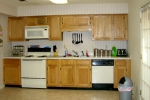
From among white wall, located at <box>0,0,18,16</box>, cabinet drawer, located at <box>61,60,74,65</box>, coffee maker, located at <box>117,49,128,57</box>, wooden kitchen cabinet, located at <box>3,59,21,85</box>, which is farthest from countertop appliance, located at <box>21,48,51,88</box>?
coffee maker, located at <box>117,49,128,57</box>

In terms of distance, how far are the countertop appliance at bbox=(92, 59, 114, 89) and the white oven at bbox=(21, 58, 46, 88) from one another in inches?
59.0

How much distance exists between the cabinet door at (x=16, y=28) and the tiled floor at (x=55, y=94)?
5.38 ft

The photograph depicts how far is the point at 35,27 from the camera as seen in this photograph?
5.41 metres

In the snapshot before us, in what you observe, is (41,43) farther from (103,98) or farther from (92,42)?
(103,98)

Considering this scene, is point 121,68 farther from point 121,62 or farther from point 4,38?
point 4,38

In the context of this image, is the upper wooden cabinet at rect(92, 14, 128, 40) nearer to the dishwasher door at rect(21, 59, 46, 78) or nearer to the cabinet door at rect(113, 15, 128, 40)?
the cabinet door at rect(113, 15, 128, 40)

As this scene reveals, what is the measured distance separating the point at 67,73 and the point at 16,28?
2.24 m

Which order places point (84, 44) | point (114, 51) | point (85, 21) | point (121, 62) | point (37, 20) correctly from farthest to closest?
1. point (84, 44)
2. point (37, 20)
3. point (114, 51)
4. point (85, 21)
5. point (121, 62)

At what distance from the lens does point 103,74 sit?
16.1 ft

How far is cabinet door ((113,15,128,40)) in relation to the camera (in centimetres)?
514

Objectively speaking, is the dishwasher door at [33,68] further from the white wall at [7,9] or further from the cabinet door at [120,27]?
the cabinet door at [120,27]

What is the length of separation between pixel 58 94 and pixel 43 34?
1878 millimetres

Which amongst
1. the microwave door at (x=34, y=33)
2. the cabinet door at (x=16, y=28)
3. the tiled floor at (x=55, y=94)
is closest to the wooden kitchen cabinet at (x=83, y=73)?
the tiled floor at (x=55, y=94)

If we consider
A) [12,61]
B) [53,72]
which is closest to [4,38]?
[12,61]
